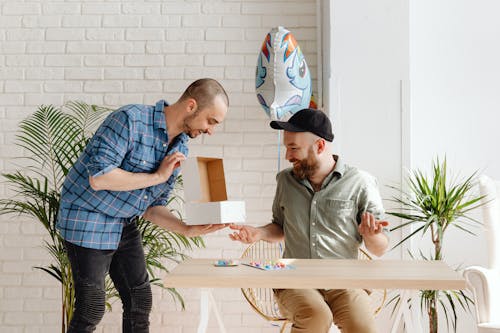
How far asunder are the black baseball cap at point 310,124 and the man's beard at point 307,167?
96mm

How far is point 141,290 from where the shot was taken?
2.76 m

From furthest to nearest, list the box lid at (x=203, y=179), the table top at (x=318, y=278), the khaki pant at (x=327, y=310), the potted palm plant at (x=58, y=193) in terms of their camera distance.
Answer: the potted palm plant at (x=58, y=193) → the box lid at (x=203, y=179) → the khaki pant at (x=327, y=310) → the table top at (x=318, y=278)

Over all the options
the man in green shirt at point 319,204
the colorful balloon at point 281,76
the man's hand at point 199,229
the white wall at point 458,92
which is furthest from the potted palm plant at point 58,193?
the white wall at point 458,92

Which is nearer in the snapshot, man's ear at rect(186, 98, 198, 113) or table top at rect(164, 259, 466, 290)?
table top at rect(164, 259, 466, 290)

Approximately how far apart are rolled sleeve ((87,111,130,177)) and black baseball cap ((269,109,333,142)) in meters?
0.62

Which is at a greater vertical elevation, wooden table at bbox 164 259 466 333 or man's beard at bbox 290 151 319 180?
man's beard at bbox 290 151 319 180

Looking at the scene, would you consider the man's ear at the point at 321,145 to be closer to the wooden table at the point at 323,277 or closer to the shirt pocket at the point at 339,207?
the shirt pocket at the point at 339,207

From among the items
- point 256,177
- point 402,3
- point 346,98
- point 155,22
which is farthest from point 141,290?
point 402,3

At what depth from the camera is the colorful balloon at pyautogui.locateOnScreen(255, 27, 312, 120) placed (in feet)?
11.0

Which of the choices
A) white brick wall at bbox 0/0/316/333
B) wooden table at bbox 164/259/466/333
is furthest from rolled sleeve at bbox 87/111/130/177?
white brick wall at bbox 0/0/316/333

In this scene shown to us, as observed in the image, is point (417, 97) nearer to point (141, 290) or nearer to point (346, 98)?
point (346, 98)

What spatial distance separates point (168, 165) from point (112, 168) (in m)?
0.22

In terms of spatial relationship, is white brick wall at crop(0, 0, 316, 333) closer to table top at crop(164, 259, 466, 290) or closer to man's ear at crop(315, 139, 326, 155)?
man's ear at crop(315, 139, 326, 155)

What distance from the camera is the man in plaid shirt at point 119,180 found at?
8.30 feet
